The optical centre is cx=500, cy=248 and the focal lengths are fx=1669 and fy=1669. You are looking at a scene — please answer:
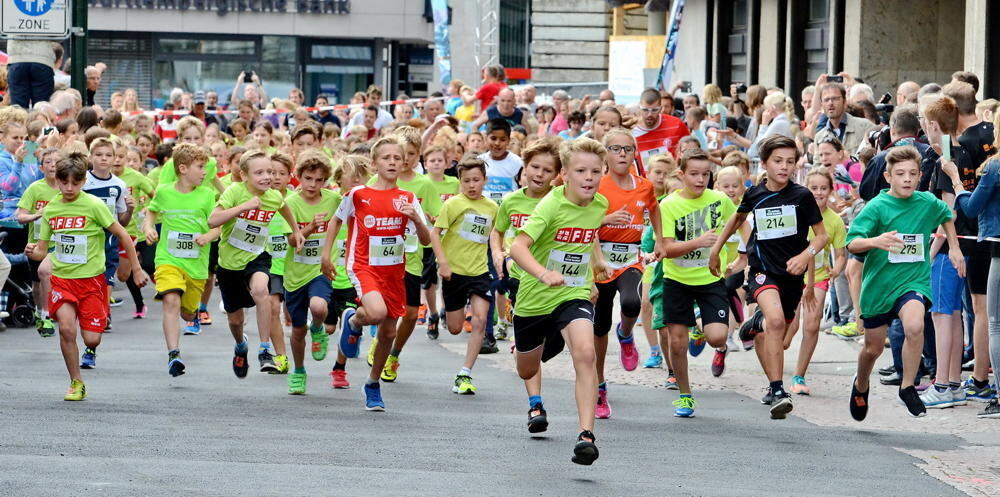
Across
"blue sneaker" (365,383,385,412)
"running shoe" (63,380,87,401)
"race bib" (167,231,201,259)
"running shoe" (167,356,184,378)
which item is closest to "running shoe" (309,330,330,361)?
"race bib" (167,231,201,259)

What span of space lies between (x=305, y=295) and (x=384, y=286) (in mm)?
1325

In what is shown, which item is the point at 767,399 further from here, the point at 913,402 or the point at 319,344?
the point at 319,344

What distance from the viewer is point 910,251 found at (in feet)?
31.8

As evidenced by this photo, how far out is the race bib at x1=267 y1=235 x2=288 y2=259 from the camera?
1205 cm

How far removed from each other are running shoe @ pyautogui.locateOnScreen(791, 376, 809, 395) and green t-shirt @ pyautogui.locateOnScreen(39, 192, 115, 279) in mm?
4745

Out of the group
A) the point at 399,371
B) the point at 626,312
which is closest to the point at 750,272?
the point at 626,312

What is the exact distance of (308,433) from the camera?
9.21m

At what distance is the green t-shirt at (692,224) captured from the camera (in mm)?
10758

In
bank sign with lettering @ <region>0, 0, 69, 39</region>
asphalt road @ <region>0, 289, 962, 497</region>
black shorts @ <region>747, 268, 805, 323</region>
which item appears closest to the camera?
asphalt road @ <region>0, 289, 962, 497</region>

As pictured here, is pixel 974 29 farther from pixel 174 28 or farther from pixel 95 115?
pixel 174 28

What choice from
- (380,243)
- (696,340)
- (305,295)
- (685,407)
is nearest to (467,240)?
(305,295)

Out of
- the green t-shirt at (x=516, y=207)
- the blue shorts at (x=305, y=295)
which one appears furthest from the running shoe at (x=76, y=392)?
the green t-shirt at (x=516, y=207)

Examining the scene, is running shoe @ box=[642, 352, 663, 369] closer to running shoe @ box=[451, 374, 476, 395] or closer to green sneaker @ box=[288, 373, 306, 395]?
running shoe @ box=[451, 374, 476, 395]

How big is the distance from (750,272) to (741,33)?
63.4 ft
